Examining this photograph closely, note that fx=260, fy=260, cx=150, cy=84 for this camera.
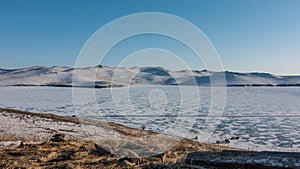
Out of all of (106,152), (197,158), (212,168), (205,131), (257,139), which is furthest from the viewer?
(205,131)

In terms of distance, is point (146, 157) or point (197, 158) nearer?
point (197, 158)

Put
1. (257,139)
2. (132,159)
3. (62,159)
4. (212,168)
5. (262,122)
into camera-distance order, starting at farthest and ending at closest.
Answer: (262,122)
(257,139)
(62,159)
(132,159)
(212,168)

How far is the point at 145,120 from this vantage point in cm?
1981

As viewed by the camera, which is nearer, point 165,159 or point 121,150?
point 165,159

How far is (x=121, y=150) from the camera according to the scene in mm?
6352

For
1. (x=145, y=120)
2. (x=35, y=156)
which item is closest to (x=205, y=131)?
(x=145, y=120)

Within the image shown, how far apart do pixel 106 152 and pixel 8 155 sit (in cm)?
243

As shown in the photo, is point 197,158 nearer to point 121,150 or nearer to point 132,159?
point 132,159

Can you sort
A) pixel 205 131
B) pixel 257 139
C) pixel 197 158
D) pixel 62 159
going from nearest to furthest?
1. pixel 197 158
2. pixel 62 159
3. pixel 257 139
4. pixel 205 131

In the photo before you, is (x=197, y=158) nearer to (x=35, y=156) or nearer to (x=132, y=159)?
(x=132, y=159)

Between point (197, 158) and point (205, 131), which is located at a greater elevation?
point (197, 158)

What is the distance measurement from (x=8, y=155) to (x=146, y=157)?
3559 millimetres

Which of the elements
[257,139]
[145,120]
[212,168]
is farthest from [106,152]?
[145,120]

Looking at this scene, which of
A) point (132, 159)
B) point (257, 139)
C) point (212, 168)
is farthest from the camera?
point (257, 139)
